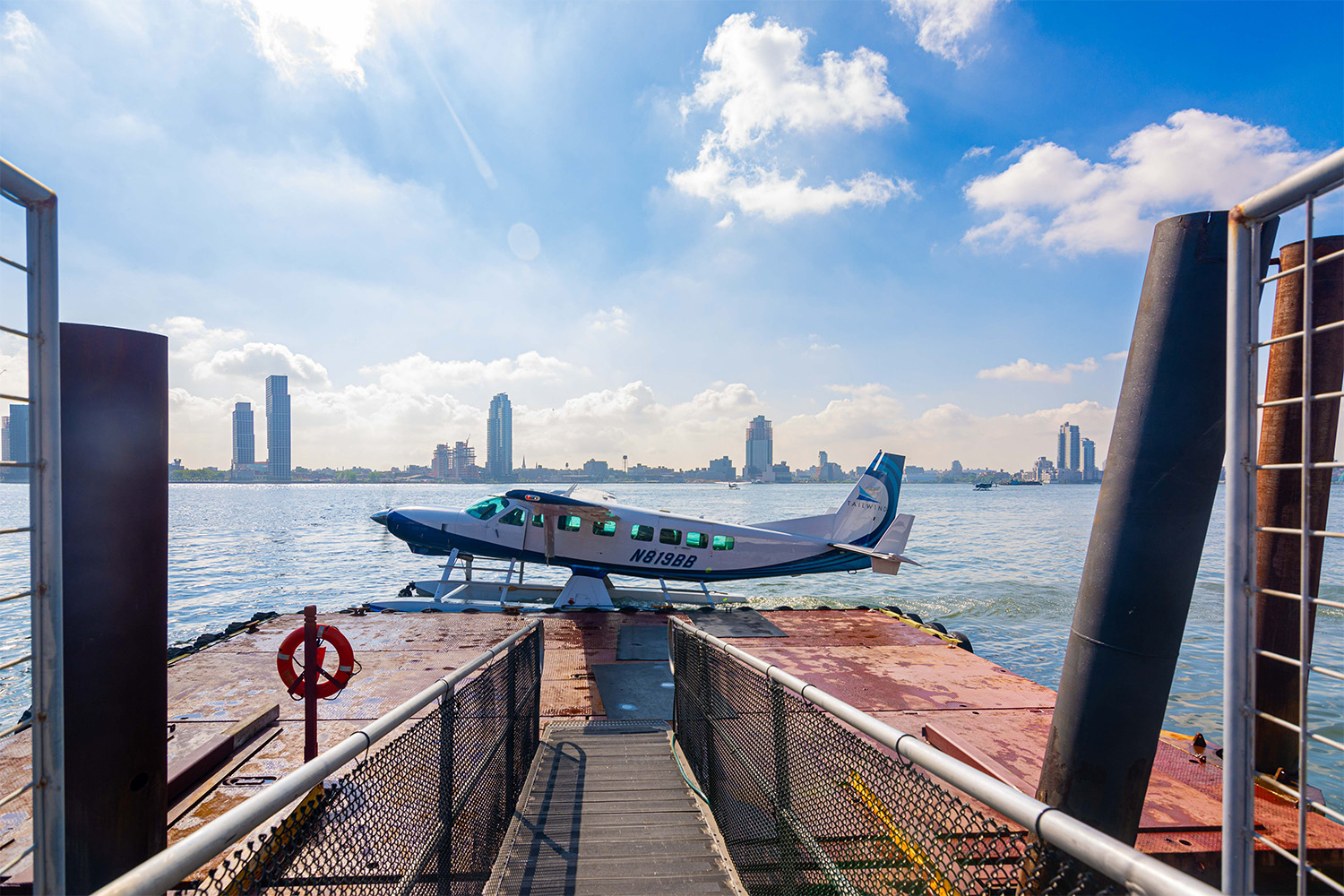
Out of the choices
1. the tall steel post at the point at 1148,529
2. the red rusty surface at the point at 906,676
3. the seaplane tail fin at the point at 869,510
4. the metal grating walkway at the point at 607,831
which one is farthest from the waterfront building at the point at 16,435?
the seaplane tail fin at the point at 869,510

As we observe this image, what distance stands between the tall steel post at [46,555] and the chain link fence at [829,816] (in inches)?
93.2

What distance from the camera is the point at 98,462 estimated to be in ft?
7.00

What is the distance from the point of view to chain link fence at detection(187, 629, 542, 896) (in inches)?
76.4

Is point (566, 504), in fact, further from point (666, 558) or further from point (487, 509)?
point (666, 558)

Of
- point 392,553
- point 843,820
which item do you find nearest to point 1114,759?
point 843,820

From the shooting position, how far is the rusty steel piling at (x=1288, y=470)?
3.98 m

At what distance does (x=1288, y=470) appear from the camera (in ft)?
13.8

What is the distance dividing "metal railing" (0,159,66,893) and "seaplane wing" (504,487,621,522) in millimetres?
12384

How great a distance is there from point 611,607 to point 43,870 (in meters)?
14.1

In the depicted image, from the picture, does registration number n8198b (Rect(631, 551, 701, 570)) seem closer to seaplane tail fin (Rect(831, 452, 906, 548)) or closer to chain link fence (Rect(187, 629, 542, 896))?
seaplane tail fin (Rect(831, 452, 906, 548))

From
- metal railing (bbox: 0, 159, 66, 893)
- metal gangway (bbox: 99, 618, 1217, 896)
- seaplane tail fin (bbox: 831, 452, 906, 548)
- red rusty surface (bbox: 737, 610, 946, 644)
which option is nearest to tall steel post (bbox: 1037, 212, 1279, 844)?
metal gangway (bbox: 99, 618, 1217, 896)

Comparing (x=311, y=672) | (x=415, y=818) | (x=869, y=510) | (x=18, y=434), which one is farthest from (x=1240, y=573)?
(x=869, y=510)

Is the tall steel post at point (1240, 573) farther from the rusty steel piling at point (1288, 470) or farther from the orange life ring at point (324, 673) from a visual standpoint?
the orange life ring at point (324, 673)

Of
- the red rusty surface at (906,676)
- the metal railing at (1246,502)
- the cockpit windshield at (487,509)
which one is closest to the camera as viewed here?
the metal railing at (1246,502)
